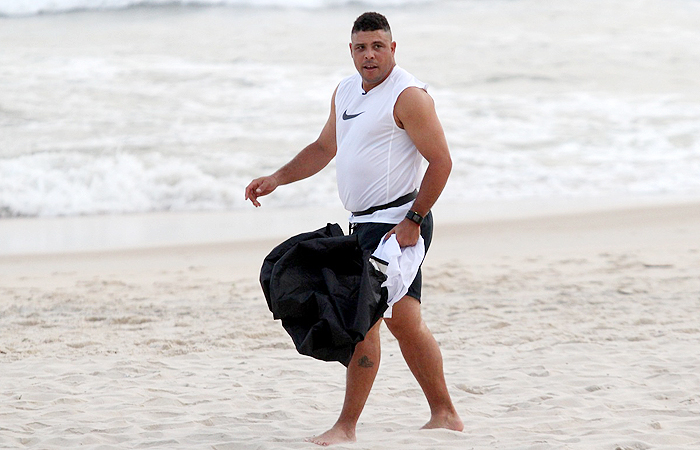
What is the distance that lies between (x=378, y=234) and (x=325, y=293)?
36cm

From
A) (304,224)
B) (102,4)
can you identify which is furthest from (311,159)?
(102,4)

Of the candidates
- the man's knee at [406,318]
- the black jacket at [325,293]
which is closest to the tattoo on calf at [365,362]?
the man's knee at [406,318]

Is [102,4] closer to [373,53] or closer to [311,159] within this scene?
[311,159]

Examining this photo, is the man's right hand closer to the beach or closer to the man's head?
the man's head

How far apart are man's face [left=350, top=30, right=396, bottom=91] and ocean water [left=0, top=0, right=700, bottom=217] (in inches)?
325

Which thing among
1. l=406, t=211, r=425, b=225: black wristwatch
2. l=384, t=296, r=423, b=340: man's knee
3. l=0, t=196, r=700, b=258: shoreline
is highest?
l=406, t=211, r=425, b=225: black wristwatch

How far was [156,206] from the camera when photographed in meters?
11.6

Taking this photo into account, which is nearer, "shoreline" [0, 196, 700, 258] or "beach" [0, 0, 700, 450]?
"beach" [0, 0, 700, 450]

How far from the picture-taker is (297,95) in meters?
17.4

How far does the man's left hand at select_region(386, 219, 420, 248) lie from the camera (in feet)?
10.5

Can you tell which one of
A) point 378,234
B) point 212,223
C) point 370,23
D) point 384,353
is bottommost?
point 212,223

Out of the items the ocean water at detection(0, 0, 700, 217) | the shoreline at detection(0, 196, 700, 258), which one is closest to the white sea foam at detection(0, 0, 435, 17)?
the ocean water at detection(0, 0, 700, 217)

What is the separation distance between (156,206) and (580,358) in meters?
7.89

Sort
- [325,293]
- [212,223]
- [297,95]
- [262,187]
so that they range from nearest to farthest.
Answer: [325,293]
[262,187]
[212,223]
[297,95]
